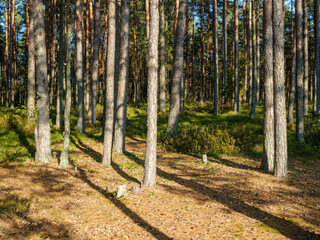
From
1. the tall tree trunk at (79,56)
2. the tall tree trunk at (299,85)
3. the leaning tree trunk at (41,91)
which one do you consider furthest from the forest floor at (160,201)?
the tall tree trunk at (79,56)

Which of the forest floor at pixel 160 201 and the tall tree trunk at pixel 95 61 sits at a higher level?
the tall tree trunk at pixel 95 61

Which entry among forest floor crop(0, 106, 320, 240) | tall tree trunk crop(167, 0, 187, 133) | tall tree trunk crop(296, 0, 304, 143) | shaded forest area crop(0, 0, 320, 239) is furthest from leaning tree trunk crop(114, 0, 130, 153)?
tall tree trunk crop(296, 0, 304, 143)

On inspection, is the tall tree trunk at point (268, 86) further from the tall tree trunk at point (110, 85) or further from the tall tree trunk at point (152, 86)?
the tall tree trunk at point (110, 85)

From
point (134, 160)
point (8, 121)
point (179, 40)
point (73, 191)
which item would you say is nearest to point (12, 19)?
point (8, 121)

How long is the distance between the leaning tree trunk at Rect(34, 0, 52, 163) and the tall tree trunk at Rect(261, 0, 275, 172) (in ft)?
26.2

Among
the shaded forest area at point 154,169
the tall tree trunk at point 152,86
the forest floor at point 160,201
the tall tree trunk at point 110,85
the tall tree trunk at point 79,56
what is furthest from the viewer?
the tall tree trunk at point 79,56

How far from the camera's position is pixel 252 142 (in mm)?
13094

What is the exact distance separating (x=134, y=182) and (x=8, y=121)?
35.4 feet

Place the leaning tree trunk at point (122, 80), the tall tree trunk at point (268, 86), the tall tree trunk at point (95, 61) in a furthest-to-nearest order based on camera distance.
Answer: the tall tree trunk at point (95, 61) → the leaning tree trunk at point (122, 80) → the tall tree trunk at point (268, 86)

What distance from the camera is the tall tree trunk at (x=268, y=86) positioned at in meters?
8.86

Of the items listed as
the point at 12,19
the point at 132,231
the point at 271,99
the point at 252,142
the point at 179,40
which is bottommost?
the point at 132,231

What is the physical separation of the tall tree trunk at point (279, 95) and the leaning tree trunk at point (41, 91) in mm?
8170

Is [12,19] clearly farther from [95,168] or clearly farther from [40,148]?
[95,168]

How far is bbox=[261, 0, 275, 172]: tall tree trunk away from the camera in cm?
886
